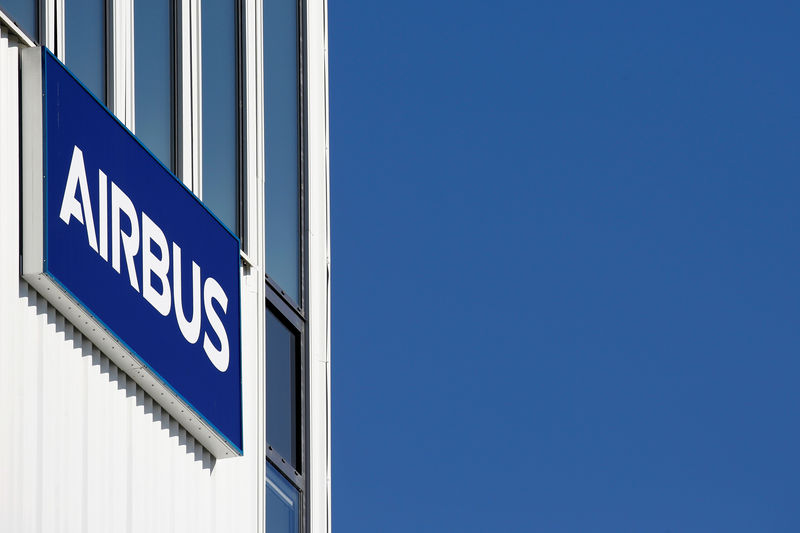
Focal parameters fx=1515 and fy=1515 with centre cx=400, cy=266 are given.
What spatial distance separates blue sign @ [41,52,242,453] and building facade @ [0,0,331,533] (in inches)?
1.8

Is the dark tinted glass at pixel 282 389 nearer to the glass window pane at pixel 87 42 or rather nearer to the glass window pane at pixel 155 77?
the glass window pane at pixel 155 77

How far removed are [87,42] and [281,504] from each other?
5.90 m

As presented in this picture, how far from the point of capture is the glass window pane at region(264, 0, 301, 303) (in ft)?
55.5

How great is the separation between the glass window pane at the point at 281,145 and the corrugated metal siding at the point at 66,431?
3785mm

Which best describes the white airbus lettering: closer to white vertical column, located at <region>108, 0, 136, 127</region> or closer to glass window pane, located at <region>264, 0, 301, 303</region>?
white vertical column, located at <region>108, 0, 136, 127</region>

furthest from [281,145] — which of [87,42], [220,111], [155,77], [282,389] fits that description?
[87,42]


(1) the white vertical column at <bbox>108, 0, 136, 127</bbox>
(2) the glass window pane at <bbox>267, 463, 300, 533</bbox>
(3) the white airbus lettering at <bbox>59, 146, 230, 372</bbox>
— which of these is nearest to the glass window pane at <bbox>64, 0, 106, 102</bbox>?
(1) the white vertical column at <bbox>108, 0, 136, 127</bbox>

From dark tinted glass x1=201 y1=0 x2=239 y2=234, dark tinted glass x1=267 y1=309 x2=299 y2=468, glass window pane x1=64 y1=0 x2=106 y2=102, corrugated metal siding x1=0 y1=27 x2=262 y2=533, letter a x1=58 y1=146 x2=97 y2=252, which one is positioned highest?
dark tinted glass x1=201 y1=0 x2=239 y2=234

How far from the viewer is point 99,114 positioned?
1220cm

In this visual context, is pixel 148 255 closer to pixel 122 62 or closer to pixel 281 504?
pixel 122 62

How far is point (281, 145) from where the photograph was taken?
1738 centimetres

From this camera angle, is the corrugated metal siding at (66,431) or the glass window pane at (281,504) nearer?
the corrugated metal siding at (66,431)

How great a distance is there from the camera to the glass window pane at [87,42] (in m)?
12.4

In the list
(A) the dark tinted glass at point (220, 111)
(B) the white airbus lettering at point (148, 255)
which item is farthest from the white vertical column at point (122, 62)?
(A) the dark tinted glass at point (220, 111)
